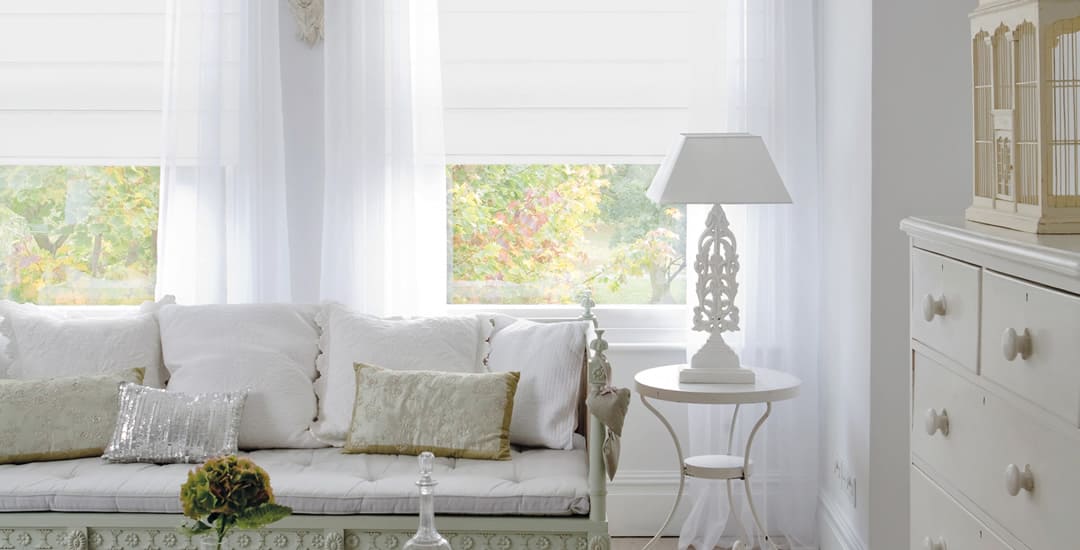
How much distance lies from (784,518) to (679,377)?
34.8 inches

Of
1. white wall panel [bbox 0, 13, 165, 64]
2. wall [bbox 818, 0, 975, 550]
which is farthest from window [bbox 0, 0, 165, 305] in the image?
wall [bbox 818, 0, 975, 550]

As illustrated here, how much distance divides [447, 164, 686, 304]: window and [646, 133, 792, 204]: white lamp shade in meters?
0.82

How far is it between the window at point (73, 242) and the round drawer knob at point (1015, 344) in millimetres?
3624

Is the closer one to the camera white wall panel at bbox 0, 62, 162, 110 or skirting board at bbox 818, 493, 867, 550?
skirting board at bbox 818, 493, 867, 550

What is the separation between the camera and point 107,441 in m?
3.49

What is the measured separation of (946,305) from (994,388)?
0.26 meters

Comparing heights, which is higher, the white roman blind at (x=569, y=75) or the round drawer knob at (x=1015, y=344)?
the white roman blind at (x=569, y=75)

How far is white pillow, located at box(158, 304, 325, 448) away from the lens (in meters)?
3.62

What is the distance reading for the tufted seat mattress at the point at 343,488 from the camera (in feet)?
10.4

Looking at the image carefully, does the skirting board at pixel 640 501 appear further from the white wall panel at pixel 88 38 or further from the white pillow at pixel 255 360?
the white wall panel at pixel 88 38

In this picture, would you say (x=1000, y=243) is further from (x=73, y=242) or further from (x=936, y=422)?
(x=73, y=242)

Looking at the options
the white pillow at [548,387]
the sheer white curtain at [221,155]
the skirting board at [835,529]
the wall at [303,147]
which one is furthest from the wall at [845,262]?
the sheer white curtain at [221,155]

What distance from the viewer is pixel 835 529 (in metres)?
3.92

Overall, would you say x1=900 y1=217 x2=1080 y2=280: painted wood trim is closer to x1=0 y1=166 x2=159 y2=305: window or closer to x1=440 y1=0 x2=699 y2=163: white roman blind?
x1=440 y1=0 x2=699 y2=163: white roman blind
